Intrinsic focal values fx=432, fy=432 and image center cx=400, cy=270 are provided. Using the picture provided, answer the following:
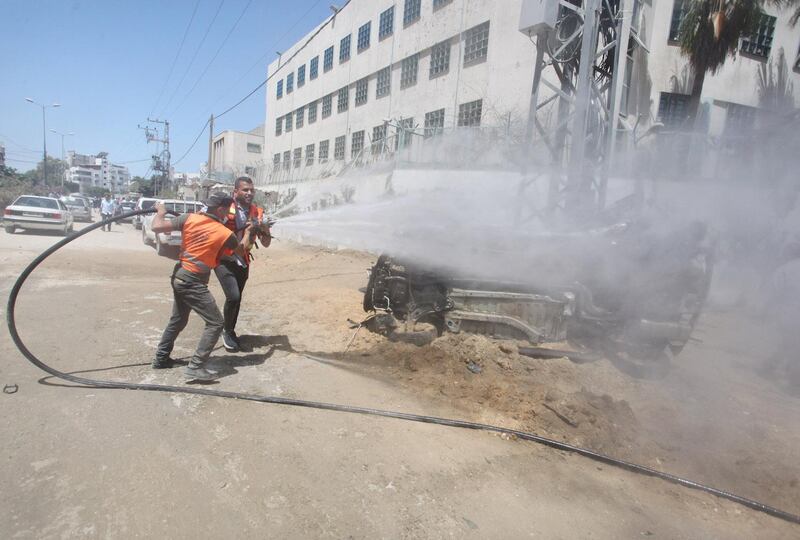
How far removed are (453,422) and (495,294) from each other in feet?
6.91

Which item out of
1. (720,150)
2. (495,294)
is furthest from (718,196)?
(495,294)

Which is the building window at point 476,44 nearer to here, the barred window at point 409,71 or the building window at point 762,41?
the barred window at point 409,71

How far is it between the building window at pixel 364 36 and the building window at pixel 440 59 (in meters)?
6.13

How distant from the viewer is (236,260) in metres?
4.88

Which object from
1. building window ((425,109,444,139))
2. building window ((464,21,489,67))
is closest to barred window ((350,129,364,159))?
building window ((425,109,444,139))

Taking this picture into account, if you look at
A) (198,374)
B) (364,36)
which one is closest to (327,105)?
(364,36)

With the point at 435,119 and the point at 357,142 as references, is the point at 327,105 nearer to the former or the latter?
the point at 357,142

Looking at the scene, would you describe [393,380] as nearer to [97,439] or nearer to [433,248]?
[433,248]

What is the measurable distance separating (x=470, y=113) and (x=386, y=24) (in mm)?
8623

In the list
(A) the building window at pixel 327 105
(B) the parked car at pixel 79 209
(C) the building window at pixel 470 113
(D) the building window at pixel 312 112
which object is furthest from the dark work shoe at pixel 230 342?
(B) the parked car at pixel 79 209

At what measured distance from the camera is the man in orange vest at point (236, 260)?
4781 mm

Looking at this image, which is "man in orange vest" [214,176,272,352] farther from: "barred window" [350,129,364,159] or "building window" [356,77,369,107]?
"building window" [356,77,369,107]

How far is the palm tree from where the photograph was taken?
1105 centimetres

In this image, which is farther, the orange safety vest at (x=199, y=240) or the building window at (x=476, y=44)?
the building window at (x=476, y=44)
